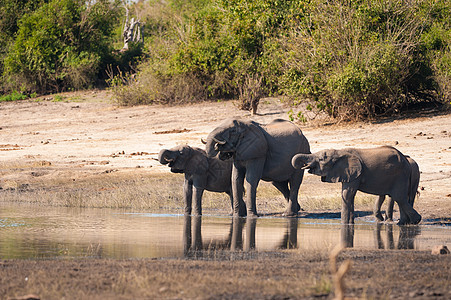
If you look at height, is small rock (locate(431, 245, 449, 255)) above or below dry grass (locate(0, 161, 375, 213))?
above

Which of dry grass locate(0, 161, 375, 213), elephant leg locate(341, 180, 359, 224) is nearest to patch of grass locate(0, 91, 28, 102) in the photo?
dry grass locate(0, 161, 375, 213)

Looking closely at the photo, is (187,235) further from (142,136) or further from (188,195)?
(142,136)

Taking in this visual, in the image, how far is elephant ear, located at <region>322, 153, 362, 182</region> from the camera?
497 inches

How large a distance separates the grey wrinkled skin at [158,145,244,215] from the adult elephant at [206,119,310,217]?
45cm

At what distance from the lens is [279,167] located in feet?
46.5

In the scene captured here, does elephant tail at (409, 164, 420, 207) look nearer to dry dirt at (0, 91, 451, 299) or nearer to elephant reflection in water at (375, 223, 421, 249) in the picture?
dry dirt at (0, 91, 451, 299)

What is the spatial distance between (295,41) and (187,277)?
18572 millimetres

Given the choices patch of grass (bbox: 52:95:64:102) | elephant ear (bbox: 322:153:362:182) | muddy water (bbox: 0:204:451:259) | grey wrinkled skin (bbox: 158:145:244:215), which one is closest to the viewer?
muddy water (bbox: 0:204:451:259)

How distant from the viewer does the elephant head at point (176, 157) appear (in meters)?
13.8

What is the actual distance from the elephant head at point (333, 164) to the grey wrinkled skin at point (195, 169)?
1865 millimetres

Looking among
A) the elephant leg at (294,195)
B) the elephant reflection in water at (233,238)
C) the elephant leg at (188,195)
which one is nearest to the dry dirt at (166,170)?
the elephant reflection in water at (233,238)

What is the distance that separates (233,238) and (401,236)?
2.45 meters

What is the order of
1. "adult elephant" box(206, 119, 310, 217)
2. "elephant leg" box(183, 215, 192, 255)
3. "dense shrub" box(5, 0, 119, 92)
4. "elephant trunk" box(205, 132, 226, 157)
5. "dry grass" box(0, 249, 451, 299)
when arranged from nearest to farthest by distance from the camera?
"dry grass" box(0, 249, 451, 299)
"elephant leg" box(183, 215, 192, 255)
"elephant trunk" box(205, 132, 226, 157)
"adult elephant" box(206, 119, 310, 217)
"dense shrub" box(5, 0, 119, 92)

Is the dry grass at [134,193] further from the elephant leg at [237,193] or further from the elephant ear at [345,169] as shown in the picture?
the elephant ear at [345,169]
